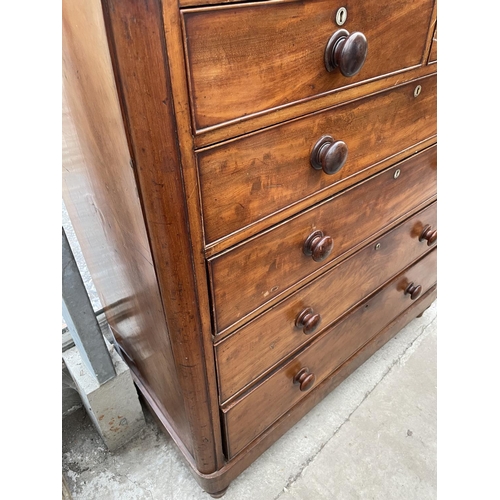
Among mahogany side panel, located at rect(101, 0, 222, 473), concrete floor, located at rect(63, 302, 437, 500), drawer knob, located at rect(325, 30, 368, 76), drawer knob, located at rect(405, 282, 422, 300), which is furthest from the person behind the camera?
drawer knob, located at rect(405, 282, 422, 300)

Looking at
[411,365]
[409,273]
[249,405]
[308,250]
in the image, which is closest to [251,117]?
[308,250]

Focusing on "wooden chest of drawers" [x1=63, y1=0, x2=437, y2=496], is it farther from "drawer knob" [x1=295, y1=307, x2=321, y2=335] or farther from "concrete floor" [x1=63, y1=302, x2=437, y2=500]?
"concrete floor" [x1=63, y1=302, x2=437, y2=500]

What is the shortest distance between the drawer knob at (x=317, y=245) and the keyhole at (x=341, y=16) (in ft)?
1.10

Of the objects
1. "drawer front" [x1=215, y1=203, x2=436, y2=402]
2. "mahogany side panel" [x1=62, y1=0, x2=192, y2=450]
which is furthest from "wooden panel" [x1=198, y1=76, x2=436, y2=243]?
"drawer front" [x1=215, y1=203, x2=436, y2=402]

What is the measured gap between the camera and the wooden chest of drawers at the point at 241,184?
48cm

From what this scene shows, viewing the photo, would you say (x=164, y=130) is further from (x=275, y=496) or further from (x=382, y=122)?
(x=275, y=496)

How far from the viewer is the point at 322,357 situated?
3.50 feet

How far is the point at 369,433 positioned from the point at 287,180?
0.91m

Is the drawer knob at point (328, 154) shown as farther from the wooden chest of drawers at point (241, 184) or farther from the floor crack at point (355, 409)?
the floor crack at point (355, 409)

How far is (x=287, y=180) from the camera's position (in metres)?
0.65

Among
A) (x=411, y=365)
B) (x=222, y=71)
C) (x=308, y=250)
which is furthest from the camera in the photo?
(x=411, y=365)

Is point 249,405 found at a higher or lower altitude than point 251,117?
lower

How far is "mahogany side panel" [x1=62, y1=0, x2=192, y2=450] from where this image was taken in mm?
510

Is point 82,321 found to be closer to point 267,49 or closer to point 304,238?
point 304,238
